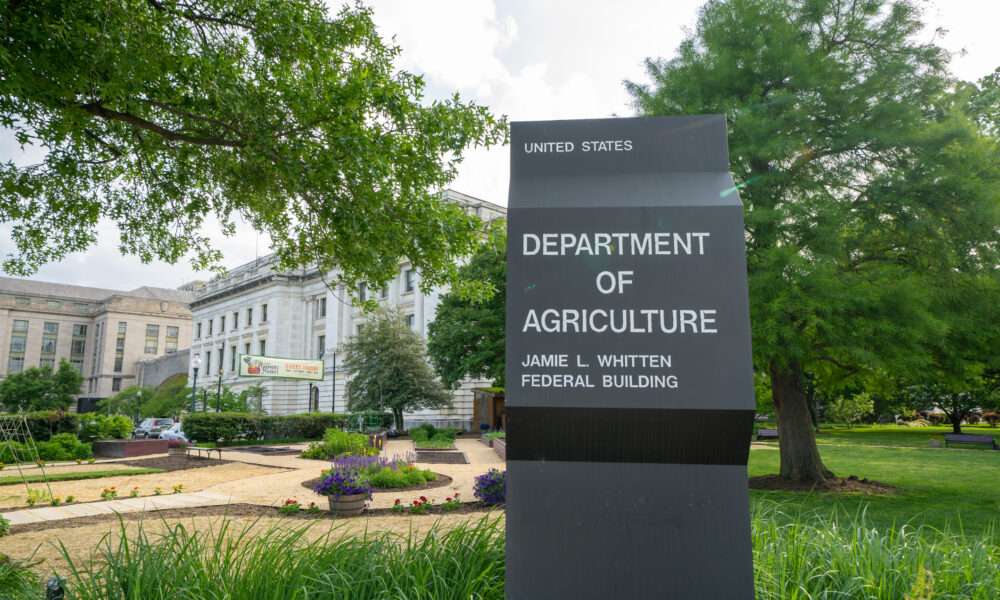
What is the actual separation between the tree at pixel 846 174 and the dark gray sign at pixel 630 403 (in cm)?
747

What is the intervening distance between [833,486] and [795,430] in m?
1.29

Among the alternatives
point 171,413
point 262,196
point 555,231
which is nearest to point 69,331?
point 171,413

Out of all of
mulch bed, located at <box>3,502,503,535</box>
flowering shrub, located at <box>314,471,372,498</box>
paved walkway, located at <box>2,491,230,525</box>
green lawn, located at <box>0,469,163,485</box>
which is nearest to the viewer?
mulch bed, located at <box>3,502,503,535</box>

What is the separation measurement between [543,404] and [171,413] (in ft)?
210

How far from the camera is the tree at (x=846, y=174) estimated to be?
9594 mm

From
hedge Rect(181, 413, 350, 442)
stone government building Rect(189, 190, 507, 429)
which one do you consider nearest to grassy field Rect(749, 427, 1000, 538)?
hedge Rect(181, 413, 350, 442)

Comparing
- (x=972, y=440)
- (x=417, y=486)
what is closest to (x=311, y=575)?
(x=417, y=486)

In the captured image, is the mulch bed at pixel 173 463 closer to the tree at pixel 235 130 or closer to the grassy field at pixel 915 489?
the tree at pixel 235 130

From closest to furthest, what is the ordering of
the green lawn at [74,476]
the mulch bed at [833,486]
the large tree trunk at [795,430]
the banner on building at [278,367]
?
the mulch bed at [833,486], the large tree trunk at [795,430], the green lawn at [74,476], the banner on building at [278,367]

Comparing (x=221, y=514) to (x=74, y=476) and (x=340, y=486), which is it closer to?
(x=340, y=486)

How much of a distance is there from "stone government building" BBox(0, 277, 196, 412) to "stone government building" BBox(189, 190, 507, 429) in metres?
50.4

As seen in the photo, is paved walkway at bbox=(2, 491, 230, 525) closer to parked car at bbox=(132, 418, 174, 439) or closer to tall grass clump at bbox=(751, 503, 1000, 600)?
A: tall grass clump at bbox=(751, 503, 1000, 600)

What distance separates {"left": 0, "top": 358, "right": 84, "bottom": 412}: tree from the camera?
67562 mm

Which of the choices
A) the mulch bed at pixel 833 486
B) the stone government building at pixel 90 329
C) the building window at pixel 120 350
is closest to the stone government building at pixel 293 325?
the mulch bed at pixel 833 486
